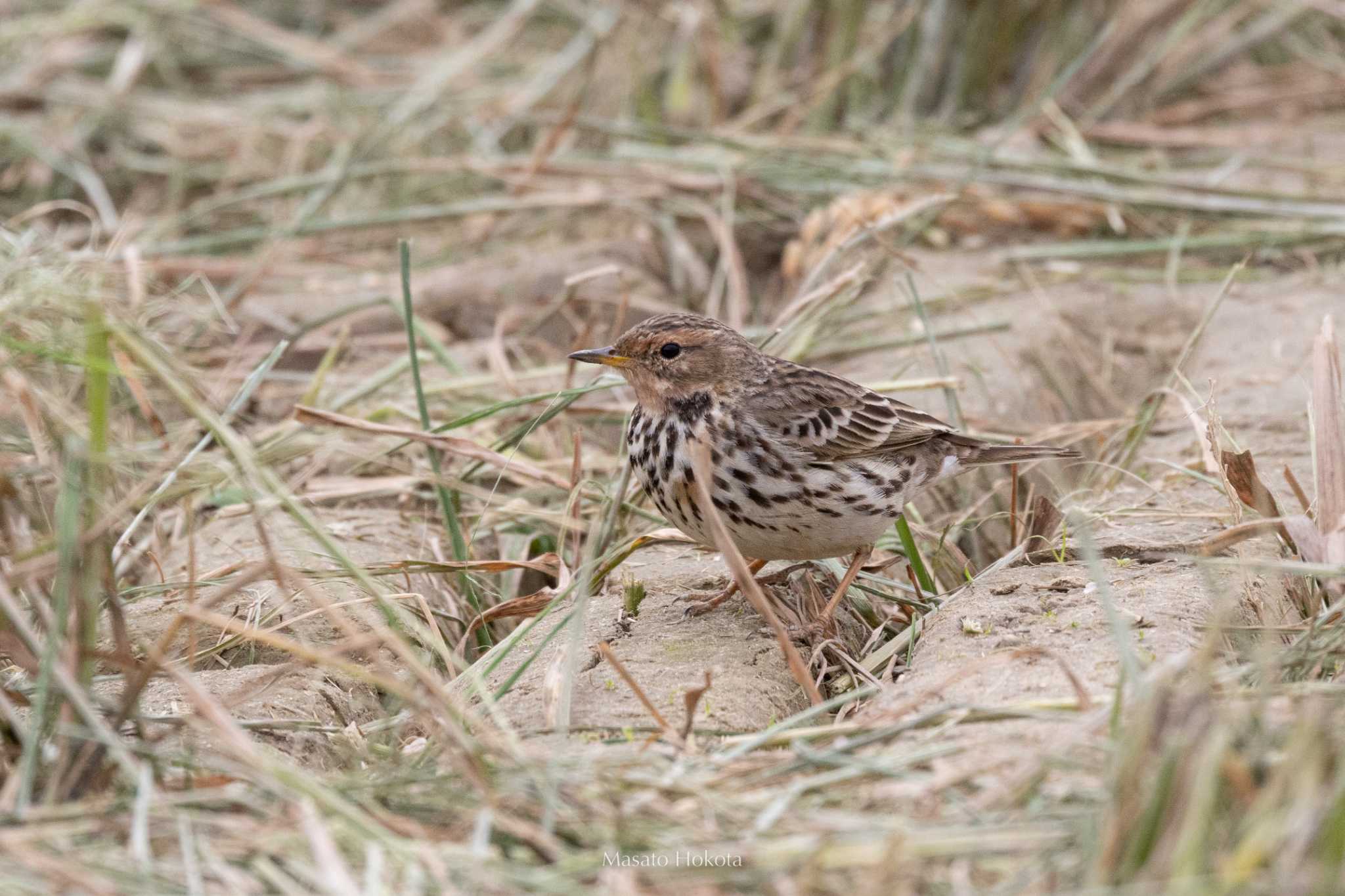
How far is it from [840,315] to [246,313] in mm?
2448

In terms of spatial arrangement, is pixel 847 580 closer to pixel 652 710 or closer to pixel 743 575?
pixel 743 575

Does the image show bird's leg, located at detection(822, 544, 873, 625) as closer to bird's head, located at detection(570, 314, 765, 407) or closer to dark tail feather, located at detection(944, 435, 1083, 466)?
dark tail feather, located at detection(944, 435, 1083, 466)

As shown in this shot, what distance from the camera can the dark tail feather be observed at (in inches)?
171

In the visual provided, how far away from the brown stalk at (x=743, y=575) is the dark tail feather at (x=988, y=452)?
1210mm

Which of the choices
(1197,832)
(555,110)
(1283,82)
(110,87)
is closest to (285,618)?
(1197,832)

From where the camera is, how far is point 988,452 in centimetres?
439

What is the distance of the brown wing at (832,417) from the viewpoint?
13.0 ft

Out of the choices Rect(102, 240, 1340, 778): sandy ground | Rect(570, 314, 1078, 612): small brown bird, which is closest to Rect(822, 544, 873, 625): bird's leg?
Rect(570, 314, 1078, 612): small brown bird

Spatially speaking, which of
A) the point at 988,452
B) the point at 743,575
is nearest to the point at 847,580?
the point at 988,452

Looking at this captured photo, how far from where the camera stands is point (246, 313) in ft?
20.4

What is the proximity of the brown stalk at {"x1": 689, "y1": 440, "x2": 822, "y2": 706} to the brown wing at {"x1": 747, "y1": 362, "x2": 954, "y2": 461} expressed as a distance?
0.62 meters

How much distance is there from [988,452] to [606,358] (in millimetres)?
1155

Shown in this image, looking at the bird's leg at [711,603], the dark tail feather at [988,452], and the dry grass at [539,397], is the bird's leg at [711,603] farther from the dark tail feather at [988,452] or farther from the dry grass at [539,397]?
the dark tail feather at [988,452]

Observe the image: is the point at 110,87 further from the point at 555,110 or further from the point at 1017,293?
the point at 1017,293
